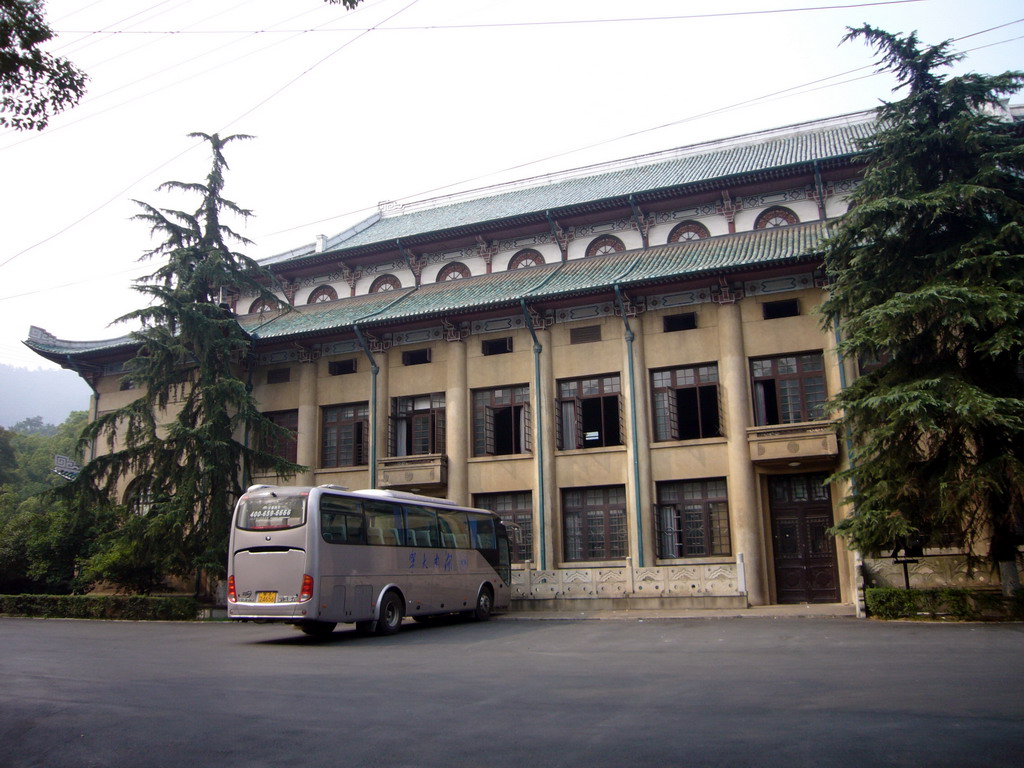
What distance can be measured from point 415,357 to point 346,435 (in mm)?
3864

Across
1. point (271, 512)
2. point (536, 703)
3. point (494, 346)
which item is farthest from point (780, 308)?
point (536, 703)

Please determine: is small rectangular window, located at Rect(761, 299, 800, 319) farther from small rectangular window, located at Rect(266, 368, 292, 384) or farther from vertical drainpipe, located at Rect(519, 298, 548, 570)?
small rectangular window, located at Rect(266, 368, 292, 384)

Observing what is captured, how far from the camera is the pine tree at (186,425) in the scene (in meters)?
25.3

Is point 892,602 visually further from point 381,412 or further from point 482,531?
point 381,412

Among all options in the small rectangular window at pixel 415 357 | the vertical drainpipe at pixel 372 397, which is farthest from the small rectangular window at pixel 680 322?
the vertical drainpipe at pixel 372 397

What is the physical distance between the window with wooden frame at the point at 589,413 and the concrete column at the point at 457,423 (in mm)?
3245

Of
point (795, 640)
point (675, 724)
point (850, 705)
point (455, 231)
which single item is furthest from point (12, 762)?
point (455, 231)

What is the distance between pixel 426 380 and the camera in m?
29.6

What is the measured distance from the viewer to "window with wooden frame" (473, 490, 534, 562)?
27.3 m

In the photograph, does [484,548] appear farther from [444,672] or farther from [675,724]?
[675,724]

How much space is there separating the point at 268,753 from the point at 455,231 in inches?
1022

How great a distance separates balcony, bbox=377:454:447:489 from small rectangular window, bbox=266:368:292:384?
19.9ft

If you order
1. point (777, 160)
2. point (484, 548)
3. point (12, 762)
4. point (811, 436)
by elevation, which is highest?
point (777, 160)

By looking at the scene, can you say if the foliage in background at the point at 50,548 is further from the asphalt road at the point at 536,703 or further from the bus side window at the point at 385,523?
the asphalt road at the point at 536,703
